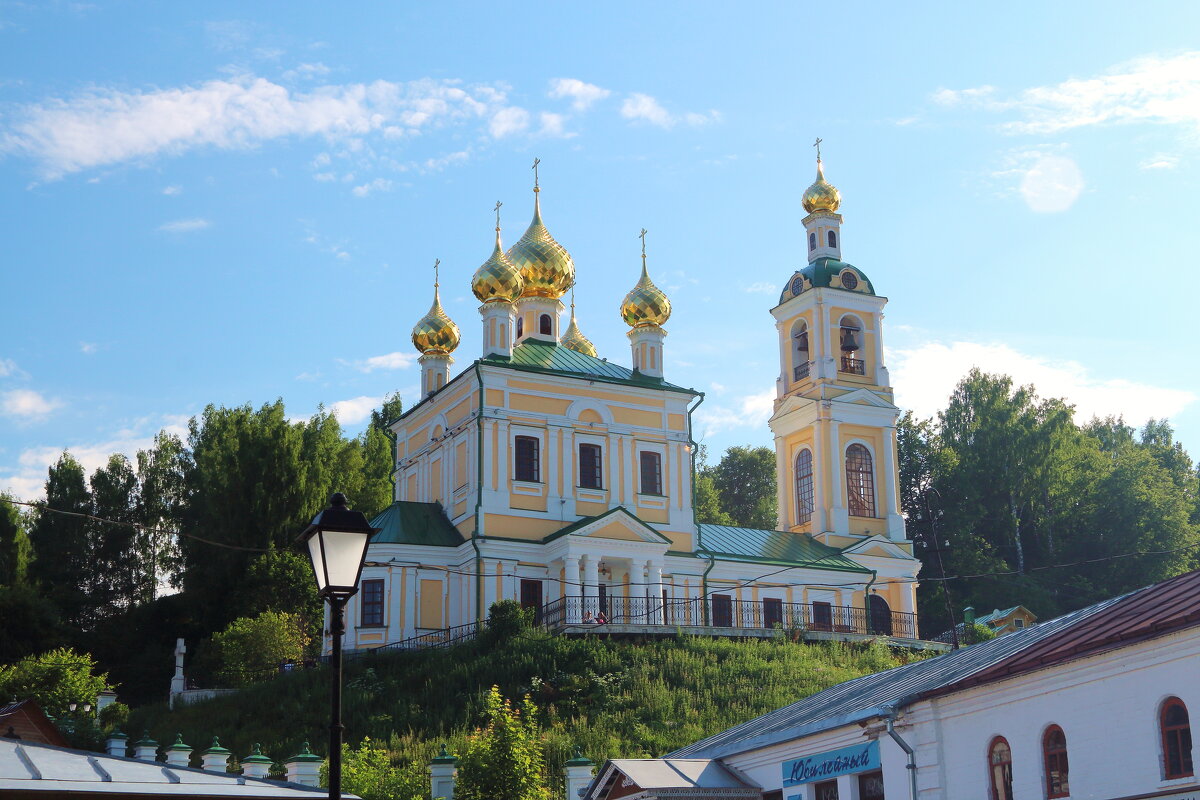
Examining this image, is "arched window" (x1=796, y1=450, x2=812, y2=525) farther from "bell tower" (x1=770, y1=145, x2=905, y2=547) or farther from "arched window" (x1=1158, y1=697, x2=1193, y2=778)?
"arched window" (x1=1158, y1=697, x2=1193, y2=778)

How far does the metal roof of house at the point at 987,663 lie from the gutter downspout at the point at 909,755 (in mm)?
142

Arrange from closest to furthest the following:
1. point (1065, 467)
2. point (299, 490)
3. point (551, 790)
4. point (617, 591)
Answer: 1. point (551, 790)
2. point (617, 591)
3. point (299, 490)
4. point (1065, 467)

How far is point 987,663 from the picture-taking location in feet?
58.8

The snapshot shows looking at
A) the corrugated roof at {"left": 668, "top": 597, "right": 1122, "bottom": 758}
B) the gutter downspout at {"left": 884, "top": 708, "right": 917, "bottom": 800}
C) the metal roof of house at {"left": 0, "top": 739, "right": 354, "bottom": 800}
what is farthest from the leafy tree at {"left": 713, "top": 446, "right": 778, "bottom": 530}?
the metal roof of house at {"left": 0, "top": 739, "right": 354, "bottom": 800}

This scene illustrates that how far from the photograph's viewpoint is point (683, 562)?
40.2 metres

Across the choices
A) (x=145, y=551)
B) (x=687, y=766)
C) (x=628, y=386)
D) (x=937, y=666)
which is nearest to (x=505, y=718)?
(x=687, y=766)

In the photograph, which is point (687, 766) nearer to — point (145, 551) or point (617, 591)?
point (617, 591)

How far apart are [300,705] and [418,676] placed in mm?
2632

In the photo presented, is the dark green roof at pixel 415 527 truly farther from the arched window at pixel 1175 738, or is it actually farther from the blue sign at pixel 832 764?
the arched window at pixel 1175 738

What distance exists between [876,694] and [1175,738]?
215 inches

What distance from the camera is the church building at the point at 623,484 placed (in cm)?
3759

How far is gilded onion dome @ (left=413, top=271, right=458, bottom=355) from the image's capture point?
45531mm

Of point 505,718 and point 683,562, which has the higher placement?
point 683,562

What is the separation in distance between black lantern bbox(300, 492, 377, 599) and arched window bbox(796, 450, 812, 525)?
3810cm
